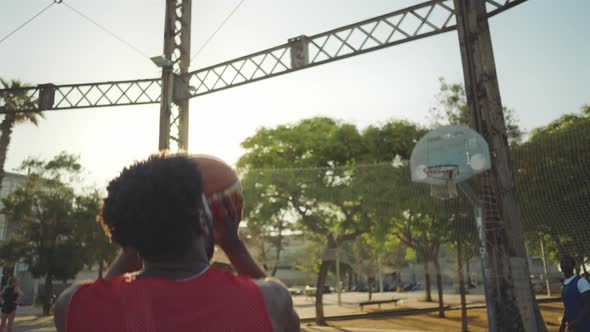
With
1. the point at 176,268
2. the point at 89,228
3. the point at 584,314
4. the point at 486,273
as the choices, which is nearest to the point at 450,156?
the point at 486,273

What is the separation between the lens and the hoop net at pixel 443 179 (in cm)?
830

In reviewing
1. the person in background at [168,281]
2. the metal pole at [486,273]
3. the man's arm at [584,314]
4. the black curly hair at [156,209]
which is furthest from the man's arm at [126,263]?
the metal pole at [486,273]

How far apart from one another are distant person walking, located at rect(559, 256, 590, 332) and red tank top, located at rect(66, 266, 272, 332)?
5.85 metres

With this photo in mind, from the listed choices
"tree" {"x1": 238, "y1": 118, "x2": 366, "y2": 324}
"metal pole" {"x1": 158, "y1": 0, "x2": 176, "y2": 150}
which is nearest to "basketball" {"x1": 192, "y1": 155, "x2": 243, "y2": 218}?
"metal pole" {"x1": 158, "y1": 0, "x2": 176, "y2": 150}

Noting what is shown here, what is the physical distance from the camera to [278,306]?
1203 mm

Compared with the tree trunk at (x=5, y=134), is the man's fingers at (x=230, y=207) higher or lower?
lower

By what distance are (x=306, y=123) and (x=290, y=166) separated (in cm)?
260

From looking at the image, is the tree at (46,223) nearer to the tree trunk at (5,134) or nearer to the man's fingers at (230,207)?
the tree trunk at (5,134)

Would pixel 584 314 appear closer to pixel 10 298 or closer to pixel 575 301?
pixel 575 301

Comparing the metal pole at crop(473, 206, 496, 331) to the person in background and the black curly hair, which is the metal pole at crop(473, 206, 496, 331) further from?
the black curly hair

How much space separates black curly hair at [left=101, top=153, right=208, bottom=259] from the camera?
1195 mm

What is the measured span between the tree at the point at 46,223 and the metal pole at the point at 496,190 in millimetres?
23085

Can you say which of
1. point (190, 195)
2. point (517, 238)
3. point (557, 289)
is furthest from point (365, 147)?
point (557, 289)

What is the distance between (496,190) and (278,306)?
6683mm
